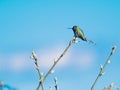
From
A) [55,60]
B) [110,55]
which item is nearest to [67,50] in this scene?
[55,60]

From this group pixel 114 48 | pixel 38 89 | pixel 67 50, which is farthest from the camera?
pixel 114 48

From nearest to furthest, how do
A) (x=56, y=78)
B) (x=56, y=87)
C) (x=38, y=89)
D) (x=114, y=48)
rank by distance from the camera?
(x=38, y=89), (x=56, y=87), (x=56, y=78), (x=114, y=48)

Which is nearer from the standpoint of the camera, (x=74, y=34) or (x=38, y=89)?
(x=38, y=89)

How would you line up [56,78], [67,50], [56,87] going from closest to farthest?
[67,50] → [56,87] → [56,78]

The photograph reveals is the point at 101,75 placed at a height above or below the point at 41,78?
below

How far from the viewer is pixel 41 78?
2648 mm

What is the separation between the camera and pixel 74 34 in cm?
331

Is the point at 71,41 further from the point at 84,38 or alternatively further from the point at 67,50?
the point at 84,38

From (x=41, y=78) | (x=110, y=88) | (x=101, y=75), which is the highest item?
(x=41, y=78)

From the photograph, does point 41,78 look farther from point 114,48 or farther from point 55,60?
point 114,48

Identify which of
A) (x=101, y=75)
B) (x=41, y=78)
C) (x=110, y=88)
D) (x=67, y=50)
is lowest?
(x=110, y=88)

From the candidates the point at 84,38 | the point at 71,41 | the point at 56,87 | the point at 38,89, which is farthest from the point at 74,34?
the point at 38,89

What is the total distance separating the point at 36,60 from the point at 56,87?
43cm

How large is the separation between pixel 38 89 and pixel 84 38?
3.49 ft
